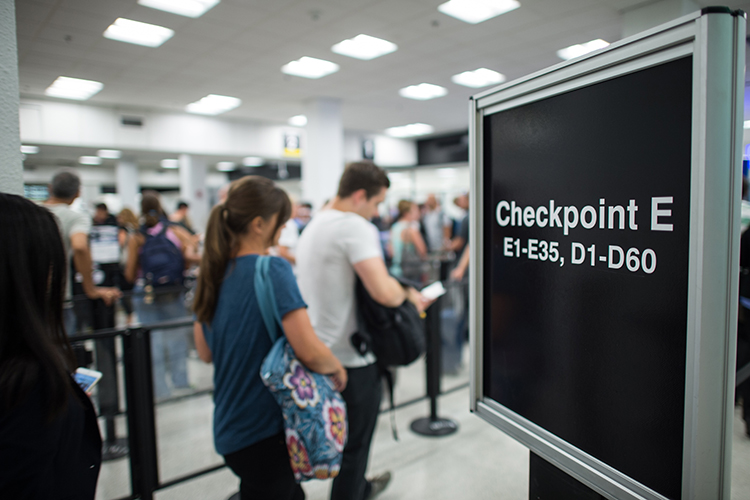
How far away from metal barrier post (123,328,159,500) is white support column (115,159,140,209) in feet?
39.2

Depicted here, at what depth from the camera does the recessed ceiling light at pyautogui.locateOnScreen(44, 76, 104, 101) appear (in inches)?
306

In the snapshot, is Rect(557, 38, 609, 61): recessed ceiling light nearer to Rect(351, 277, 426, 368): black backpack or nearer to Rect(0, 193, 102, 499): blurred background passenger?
Rect(351, 277, 426, 368): black backpack

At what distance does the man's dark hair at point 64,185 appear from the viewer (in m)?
3.28

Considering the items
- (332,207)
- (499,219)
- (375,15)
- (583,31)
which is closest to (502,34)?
(583,31)

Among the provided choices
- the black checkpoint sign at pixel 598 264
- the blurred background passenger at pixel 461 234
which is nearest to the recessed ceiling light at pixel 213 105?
the blurred background passenger at pixel 461 234

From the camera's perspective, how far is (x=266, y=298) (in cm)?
143

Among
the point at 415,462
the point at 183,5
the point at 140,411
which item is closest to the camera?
the point at 140,411

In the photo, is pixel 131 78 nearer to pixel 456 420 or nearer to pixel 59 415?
pixel 456 420

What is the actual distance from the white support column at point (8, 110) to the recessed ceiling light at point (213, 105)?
7.92m

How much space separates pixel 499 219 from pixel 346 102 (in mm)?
9048

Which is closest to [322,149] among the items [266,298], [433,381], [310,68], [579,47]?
[310,68]

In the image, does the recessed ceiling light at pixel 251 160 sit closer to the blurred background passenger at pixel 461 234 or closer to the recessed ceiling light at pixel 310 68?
the recessed ceiling light at pixel 310 68

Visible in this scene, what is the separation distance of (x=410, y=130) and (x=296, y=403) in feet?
41.0

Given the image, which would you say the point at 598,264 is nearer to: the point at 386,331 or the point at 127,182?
the point at 386,331
